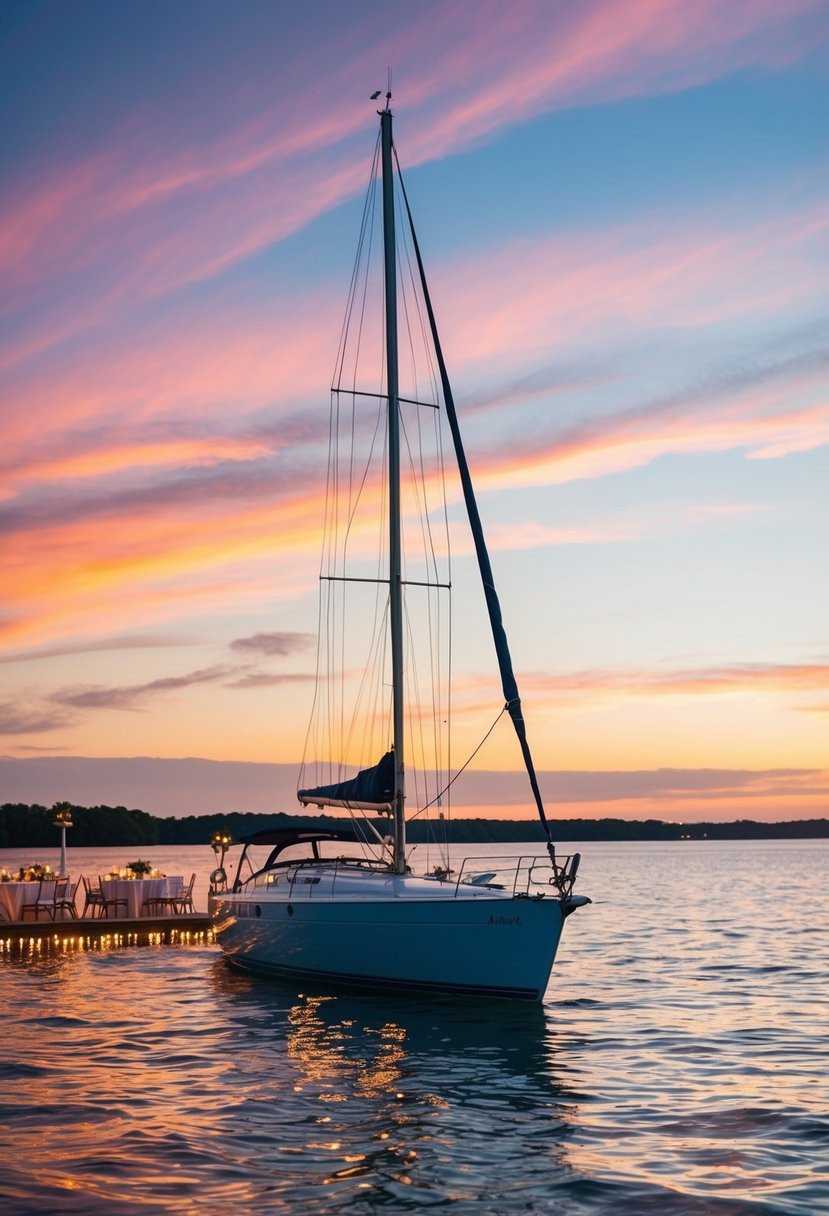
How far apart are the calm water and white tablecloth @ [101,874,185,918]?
7.19 m

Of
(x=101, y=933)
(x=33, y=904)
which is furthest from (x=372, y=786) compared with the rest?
(x=33, y=904)

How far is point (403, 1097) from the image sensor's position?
15.0 metres

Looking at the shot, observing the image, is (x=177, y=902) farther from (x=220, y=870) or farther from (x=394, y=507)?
(x=394, y=507)

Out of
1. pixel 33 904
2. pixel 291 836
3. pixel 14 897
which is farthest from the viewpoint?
pixel 33 904

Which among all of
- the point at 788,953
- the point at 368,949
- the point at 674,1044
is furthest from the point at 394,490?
the point at 788,953

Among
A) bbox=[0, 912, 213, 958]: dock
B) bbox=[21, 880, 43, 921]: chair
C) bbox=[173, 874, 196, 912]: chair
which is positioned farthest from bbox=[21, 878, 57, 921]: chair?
bbox=[173, 874, 196, 912]: chair

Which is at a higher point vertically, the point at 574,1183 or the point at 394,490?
the point at 394,490

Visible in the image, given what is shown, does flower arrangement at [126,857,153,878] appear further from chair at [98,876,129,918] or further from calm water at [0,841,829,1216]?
calm water at [0,841,829,1216]

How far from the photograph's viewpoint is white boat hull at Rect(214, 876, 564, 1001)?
20.0m

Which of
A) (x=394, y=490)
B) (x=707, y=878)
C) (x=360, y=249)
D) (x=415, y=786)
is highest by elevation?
(x=360, y=249)

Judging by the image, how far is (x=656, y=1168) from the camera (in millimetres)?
11938

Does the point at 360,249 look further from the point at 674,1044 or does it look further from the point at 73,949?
the point at 73,949

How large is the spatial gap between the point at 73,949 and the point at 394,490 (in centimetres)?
1662

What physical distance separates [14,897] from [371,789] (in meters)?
15.8
